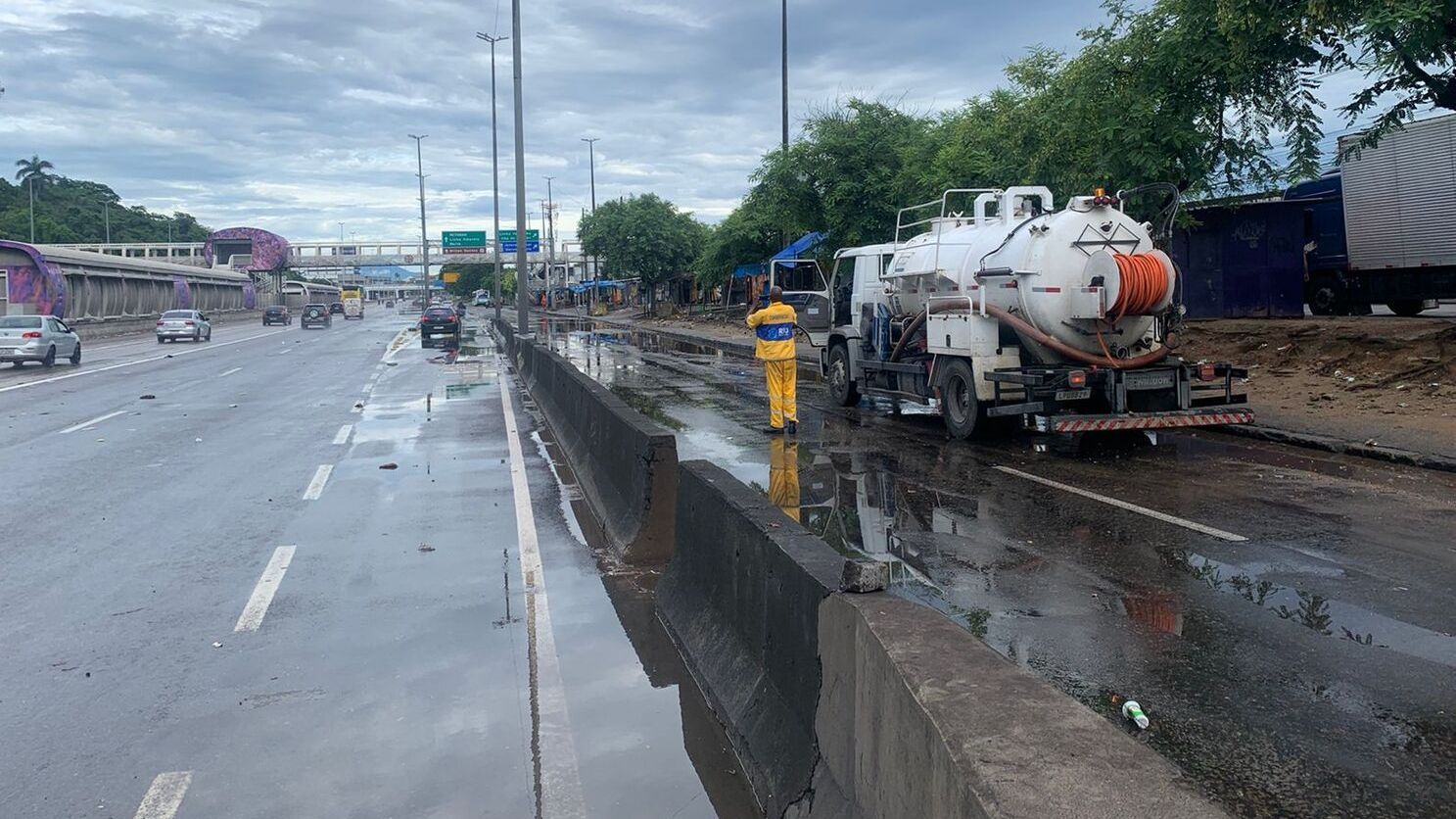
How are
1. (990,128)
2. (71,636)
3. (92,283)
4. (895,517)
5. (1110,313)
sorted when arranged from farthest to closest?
(92,283) → (990,128) → (1110,313) → (895,517) → (71,636)

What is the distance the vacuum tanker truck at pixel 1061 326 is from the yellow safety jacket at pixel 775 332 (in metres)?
1.98

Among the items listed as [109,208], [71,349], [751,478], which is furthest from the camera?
[109,208]

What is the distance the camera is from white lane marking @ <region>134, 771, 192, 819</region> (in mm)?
4562

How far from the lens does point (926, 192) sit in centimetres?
2727

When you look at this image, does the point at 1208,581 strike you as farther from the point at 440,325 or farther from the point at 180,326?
the point at 180,326

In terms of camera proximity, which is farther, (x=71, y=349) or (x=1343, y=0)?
(x=71, y=349)

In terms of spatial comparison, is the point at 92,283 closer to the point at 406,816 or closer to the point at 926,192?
the point at 926,192

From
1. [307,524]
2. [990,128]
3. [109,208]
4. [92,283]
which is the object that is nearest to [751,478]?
[307,524]

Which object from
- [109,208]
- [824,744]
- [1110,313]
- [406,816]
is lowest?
[406,816]

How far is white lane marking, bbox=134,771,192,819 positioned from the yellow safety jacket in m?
10.5

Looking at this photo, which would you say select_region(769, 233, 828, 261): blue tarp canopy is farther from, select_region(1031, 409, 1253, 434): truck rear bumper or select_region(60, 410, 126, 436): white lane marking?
select_region(1031, 409, 1253, 434): truck rear bumper

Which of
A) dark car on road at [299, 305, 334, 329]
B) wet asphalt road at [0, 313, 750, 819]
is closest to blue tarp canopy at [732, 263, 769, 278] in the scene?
dark car on road at [299, 305, 334, 329]

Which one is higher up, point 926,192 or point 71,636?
point 926,192

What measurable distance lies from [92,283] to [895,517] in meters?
53.6
